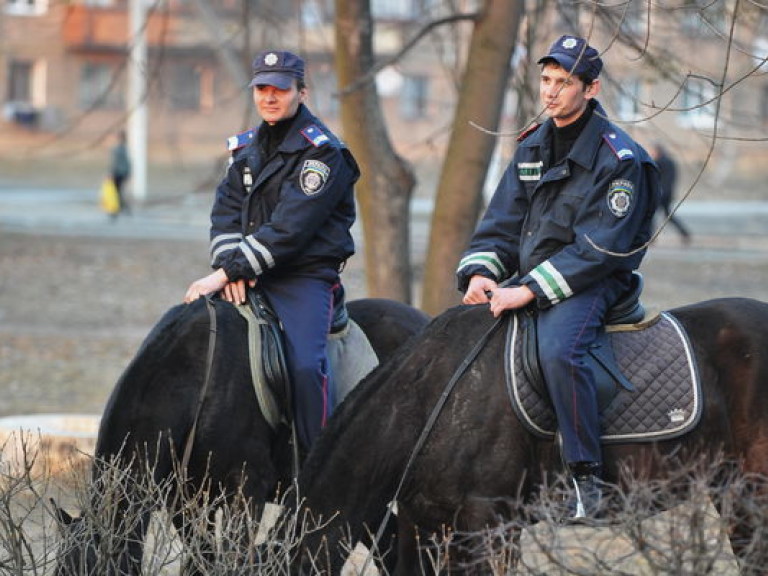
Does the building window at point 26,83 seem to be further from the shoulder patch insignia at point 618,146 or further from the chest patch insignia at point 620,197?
the chest patch insignia at point 620,197

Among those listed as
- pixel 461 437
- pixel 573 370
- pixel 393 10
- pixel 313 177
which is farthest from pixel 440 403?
pixel 393 10

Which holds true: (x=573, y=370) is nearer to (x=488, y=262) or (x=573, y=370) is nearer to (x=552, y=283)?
(x=552, y=283)

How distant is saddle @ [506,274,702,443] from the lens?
5.73m

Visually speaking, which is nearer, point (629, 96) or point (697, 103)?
point (629, 96)

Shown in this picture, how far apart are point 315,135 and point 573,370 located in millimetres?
1880

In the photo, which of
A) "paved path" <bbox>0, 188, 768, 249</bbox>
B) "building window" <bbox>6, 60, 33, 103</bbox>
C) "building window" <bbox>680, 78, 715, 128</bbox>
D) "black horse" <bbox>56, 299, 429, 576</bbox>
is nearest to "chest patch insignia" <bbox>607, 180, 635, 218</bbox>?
"building window" <bbox>680, 78, 715, 128</bbox>

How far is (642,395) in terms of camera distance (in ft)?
19.1

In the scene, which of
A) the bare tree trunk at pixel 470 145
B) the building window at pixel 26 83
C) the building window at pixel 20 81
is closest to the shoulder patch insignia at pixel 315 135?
the bare tree trunk at pixel 470 145

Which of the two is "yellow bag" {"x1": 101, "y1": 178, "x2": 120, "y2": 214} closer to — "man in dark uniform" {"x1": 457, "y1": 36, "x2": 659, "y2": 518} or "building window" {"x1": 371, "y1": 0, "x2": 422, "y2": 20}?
Result: "building window" {"x1": 371, "y1": 0, "x2": 422, "y2": 20}

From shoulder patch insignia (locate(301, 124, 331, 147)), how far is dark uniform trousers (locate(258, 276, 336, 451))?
2.08 feet

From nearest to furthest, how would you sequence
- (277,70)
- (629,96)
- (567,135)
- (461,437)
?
(461,437) → (567,135) → (277,70) → (629,96)

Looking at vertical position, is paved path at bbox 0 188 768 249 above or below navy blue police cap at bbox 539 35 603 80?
below

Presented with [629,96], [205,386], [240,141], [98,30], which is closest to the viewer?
[205,386]

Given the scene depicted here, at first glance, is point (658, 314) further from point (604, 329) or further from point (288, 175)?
point (288, 175)
